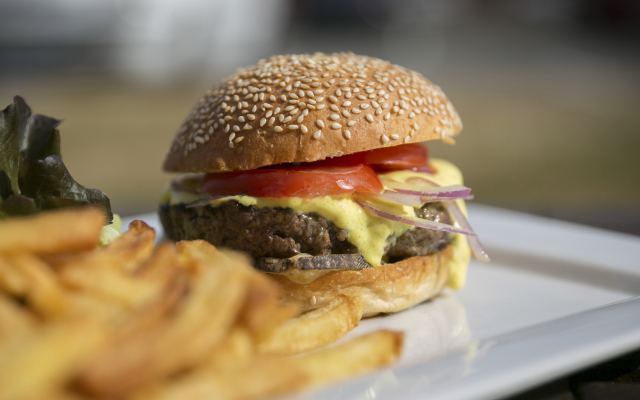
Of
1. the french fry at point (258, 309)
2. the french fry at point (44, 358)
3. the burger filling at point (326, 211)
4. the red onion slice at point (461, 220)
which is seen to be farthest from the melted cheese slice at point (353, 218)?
the french fry at point (44, 358)

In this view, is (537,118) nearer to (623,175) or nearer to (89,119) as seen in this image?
(623,175)

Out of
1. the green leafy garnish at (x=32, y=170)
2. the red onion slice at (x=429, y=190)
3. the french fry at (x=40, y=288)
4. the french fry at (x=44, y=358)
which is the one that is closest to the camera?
the french fry at (x=44, y=358)

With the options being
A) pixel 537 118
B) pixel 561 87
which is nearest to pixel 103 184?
pixel 537 118

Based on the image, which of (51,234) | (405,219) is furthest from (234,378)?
(405,219)

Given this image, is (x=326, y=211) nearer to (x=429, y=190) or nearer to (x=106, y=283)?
(x=429, y=190)

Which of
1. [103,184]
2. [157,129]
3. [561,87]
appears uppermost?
[561,87]

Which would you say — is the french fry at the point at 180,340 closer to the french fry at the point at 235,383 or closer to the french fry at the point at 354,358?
the french fry at the point at 235,383
